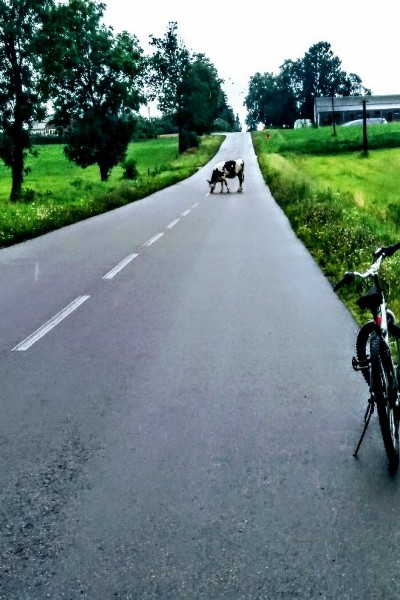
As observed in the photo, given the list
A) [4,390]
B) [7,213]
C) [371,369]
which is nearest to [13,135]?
[7,213]

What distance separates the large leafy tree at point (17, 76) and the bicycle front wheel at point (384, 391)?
36.5 meters

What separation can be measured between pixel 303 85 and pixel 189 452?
534 feet

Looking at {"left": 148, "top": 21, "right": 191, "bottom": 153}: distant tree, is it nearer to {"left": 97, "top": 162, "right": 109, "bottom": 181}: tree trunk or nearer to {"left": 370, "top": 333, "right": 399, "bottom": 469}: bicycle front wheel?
{"left": 97, "top": 162, "right": 109, "bottom": 181}: tree trunk

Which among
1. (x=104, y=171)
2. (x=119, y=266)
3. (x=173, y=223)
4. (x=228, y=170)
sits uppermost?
(x=228, y=170)

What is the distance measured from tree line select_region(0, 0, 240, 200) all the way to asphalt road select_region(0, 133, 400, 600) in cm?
2926

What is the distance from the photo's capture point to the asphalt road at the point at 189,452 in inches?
131

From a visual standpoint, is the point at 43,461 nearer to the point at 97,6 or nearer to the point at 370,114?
the point at 97,6

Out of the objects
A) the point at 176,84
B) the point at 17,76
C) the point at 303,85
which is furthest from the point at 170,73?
the point at 303,85

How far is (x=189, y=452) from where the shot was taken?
4.75 m

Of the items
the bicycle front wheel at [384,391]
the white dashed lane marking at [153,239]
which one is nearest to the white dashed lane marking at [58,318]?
the white dashed lane marking at [153,239]

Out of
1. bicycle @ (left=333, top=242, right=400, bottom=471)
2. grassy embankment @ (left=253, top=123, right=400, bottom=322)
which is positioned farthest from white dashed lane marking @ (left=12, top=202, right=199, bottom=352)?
bicycle @ (left=333, top=242, right=400, bottom=471)

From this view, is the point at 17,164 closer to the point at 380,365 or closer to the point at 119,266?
the point at 119,266

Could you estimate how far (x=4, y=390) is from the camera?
6195 mm

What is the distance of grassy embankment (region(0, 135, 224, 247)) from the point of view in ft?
67.4
